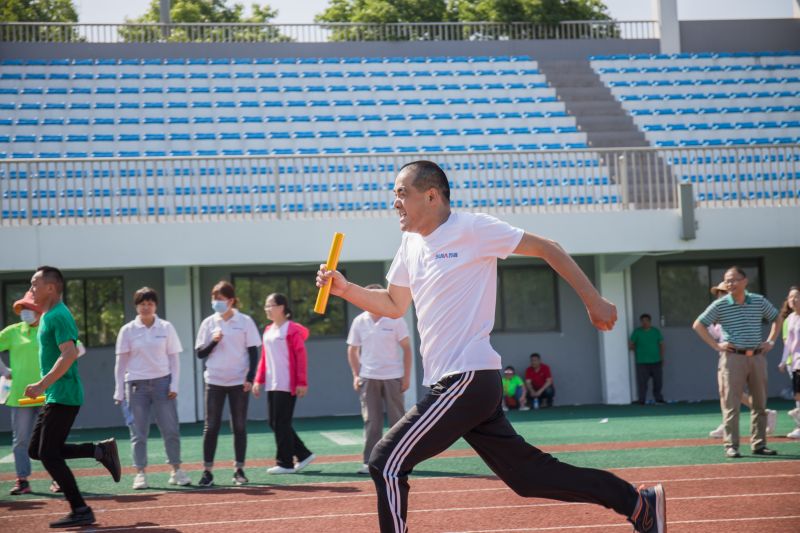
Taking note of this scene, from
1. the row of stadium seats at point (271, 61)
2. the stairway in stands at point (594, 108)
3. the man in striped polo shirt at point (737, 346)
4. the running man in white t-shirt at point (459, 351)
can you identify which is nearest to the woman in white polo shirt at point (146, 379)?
the man in striped polo shirt at point (737, 346)

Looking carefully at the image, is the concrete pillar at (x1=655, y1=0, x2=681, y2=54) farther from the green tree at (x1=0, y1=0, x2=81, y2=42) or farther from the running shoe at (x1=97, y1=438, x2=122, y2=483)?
the green tree at (x1=0, y1=0, x2=81, y2=42)

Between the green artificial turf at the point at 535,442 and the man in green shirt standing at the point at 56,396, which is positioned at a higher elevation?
the man in green shirt standing at the point at 56,396

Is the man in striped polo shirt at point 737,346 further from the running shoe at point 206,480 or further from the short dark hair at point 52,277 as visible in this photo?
the short dark hair at point 52,277

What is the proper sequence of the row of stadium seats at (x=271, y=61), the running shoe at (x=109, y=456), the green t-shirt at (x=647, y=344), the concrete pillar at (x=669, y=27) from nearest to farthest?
1. the running shoe at (x=109, y=456)
2. the green t-shirt at (x=647, y=344)
3. the row of stadium seats at (x=271, y=61)
4. the concrete pillar at (x=669, y=27)

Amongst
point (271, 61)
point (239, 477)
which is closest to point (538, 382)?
point (239, 477)

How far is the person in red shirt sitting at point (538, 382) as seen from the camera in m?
21.4

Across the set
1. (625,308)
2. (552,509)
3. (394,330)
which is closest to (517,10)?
(625,308)

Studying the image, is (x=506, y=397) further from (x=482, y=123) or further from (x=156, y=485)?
(x=156, y=485)

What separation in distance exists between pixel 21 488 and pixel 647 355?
46.5 ft

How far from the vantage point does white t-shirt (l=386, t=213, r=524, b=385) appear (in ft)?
16.5

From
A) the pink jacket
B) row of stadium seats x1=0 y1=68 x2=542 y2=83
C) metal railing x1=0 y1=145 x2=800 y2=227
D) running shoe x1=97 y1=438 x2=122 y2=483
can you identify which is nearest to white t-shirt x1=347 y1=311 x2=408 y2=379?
the pink jacket

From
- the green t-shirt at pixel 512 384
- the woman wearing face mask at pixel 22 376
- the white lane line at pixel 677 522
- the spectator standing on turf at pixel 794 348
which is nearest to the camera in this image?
the white lane line at pixel 677 522

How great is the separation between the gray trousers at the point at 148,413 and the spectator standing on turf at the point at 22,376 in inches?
41.0

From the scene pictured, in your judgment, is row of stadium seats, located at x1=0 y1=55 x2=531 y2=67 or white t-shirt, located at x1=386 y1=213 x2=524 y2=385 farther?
row of stadium seats, located at x1=0 y1=55 x2=531 y2=67
